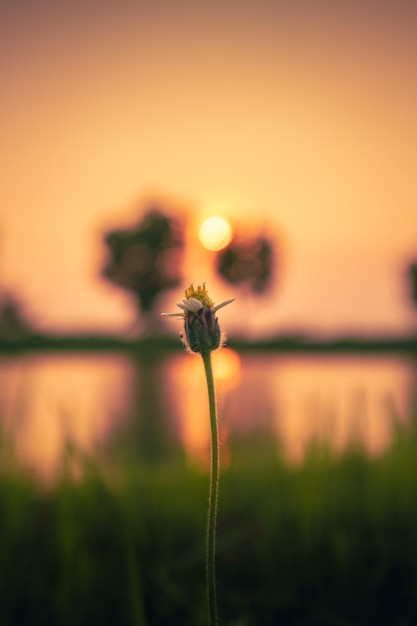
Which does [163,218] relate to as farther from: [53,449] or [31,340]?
[31,340]

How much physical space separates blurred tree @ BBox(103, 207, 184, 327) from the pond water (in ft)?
135

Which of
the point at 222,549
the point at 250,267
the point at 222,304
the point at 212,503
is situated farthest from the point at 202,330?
the point at 250,267

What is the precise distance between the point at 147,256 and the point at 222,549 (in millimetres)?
60671

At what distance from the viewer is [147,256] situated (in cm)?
6284

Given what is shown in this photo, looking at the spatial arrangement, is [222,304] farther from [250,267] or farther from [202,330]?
[250,267]

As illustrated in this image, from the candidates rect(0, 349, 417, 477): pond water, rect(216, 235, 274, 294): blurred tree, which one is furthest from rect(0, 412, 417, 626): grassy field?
rect(216, 235, 274, 294): blurred tree

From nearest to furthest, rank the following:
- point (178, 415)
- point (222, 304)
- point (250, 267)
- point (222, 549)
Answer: point (222, 304)
point (222, 549)
point (178, 415)
point (250, 267)

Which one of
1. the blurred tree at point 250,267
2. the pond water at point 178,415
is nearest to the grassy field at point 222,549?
the pond water at point 178,415

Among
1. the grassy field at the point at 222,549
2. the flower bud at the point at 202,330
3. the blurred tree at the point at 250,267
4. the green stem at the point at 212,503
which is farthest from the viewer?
the blurred tree at the point at 250,267

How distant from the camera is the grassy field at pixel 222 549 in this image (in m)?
2.34

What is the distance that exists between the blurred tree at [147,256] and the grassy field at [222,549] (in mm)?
57485

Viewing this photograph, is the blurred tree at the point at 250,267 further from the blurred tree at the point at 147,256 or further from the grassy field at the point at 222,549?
the grassy field at the point at 222,549

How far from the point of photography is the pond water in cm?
354

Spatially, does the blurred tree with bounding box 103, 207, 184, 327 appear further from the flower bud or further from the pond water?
the flower bud
